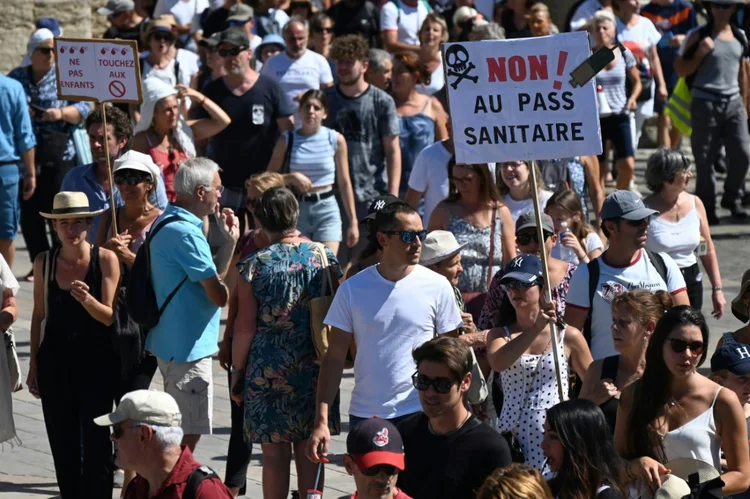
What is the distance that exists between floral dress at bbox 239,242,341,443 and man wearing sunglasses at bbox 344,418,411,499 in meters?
1.91

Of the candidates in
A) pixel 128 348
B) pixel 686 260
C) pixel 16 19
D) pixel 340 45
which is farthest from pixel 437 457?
pixel 16 19

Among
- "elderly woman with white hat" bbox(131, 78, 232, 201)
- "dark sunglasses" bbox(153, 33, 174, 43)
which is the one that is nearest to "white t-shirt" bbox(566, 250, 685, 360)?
"elderly woman with white hat" bbox(131, 78, 232, 201)

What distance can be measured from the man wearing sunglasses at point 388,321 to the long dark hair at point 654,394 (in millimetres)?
1136

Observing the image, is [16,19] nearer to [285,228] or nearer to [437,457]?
[285,228]

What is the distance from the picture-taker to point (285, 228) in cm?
723

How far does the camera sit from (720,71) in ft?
47.0

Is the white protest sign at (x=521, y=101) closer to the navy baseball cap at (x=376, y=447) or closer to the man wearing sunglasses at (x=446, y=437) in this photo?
the man wearing sunglasses at (x=446, y=437)

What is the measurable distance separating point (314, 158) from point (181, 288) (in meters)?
3.49

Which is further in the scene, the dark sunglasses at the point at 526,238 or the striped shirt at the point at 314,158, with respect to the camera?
the striped shirt at the point at 314,158

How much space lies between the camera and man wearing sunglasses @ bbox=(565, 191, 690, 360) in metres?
7.02

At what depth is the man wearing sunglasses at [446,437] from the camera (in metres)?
5.50

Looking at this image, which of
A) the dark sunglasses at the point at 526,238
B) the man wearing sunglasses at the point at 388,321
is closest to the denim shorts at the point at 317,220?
the dark sunglasses at the point at 526,238

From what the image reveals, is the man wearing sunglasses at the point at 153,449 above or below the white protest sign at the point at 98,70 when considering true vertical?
below

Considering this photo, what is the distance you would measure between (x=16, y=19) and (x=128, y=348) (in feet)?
33.2
